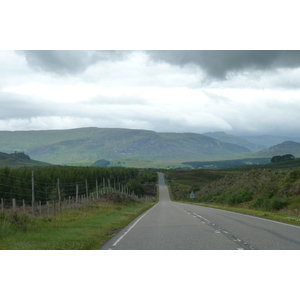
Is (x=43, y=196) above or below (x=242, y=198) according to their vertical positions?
below

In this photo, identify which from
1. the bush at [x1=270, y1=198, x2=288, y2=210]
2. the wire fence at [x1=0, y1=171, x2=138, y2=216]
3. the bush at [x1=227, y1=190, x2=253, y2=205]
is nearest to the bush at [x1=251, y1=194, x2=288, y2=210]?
the bush at [x1=270, y1=198, x2=288, y2=210]

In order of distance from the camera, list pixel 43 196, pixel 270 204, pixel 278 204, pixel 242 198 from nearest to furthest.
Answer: pixel 278 204 < pixel 270 204 < pixel 242 198 < pixel 43 196

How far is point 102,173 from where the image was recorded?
133 m

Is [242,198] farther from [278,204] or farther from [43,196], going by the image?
[43,196]

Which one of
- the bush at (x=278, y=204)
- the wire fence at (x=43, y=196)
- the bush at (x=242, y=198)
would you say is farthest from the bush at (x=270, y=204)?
the wire fence at (x=43, y=196)

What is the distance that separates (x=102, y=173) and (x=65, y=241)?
120648mm

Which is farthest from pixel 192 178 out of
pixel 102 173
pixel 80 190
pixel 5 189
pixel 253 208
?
pixel 253 208

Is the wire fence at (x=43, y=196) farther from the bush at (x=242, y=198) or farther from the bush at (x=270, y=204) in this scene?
the bush at (x=242, y=198)

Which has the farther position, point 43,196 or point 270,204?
point 43,196

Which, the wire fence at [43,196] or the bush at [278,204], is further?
the bush at [278,204]

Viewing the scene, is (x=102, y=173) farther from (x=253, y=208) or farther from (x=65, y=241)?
(x=65, y=241)

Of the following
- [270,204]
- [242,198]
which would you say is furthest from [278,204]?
[242,198]

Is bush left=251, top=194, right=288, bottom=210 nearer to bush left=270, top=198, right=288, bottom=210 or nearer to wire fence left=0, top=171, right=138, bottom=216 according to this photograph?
bush left=270, top=198, right=288, bottom=210

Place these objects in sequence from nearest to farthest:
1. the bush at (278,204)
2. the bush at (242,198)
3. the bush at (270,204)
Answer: the bush at (278,204) → the bush at (270,204) → the bush at (242,198)
